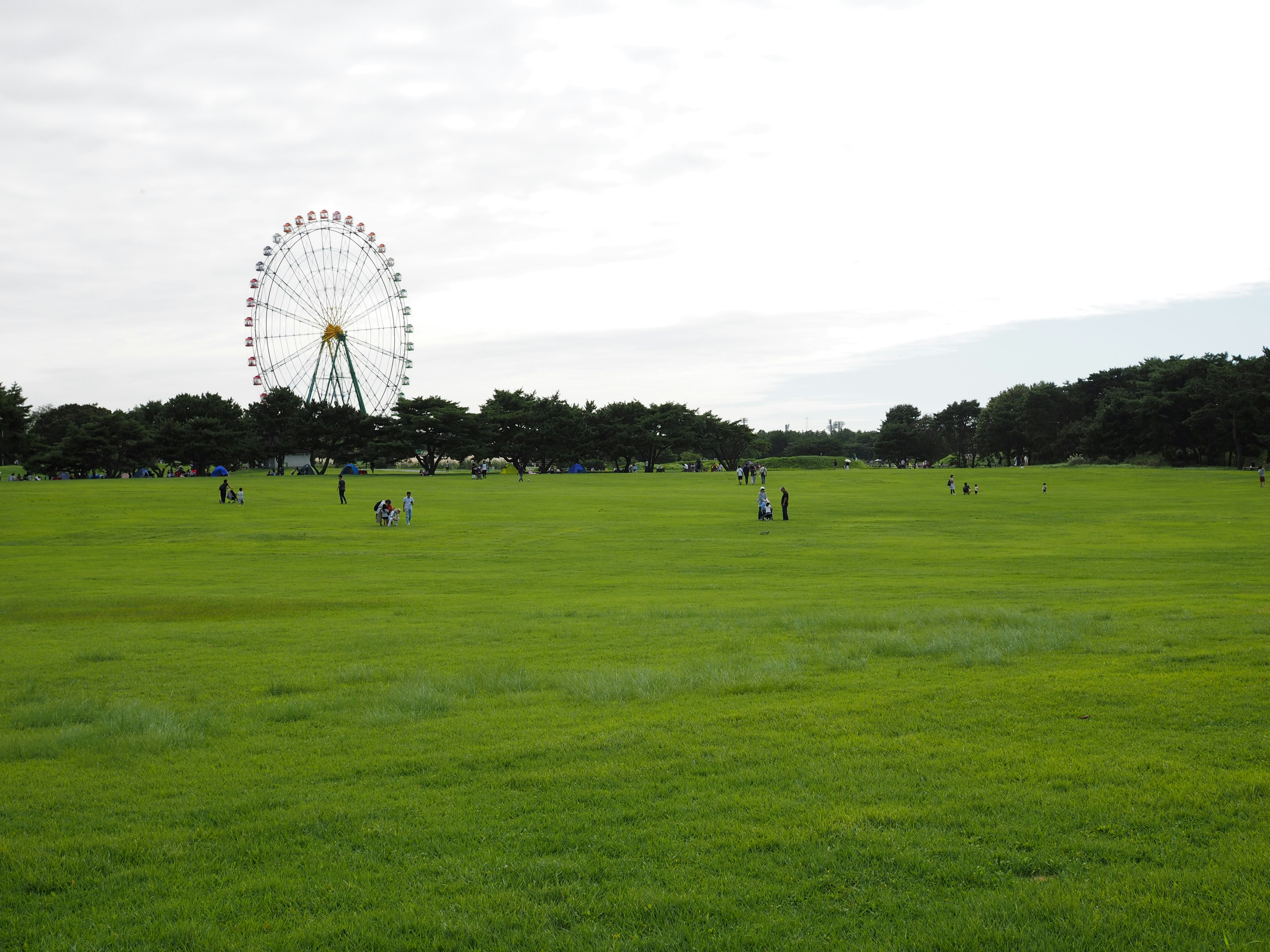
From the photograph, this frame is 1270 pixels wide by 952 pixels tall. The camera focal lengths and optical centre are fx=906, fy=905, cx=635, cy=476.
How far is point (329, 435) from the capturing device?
97.9m

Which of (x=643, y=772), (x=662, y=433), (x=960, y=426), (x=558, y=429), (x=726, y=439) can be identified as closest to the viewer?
(x=643, y=772)

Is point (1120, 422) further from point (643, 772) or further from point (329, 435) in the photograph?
point (643, 772)

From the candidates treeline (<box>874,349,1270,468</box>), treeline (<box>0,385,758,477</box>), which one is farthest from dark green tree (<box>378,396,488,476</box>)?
treeline (<box>874,349,1270,468</box>)

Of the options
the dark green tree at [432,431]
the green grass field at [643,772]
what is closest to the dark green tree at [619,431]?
the dark green tree at [432,431]

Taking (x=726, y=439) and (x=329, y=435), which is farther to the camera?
Result: (x=726, y=439)

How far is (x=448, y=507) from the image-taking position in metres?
53.5

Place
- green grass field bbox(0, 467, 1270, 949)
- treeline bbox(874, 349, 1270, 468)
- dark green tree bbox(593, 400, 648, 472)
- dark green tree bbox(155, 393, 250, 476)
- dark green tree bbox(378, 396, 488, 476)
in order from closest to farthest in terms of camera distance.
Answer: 1. green grass field bbox(0, 467, 1270, 949)
2. treeline bbox(874, 349, 1270, 468)
3. dark green tree bbox(155, 393, 250, 476)
4. dark green tree bbox(378, 396, 488, 476)
5. dark green tree bbox(593, 400, 648, 472)

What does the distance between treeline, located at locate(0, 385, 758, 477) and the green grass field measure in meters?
77.7

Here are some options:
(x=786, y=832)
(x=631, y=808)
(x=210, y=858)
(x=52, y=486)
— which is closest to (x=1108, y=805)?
(x=786, y=832)

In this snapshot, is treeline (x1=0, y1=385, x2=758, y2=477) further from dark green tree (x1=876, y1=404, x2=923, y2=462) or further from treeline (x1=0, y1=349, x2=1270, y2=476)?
dark green tree (x1=876, y1=404, x2=923, y2=462)

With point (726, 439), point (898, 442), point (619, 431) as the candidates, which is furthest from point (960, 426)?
point (619, 431)

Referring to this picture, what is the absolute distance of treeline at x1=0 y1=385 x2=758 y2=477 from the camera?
8975 centimetres

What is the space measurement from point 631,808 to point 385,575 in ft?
68.6

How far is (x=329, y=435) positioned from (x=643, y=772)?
96.2m
